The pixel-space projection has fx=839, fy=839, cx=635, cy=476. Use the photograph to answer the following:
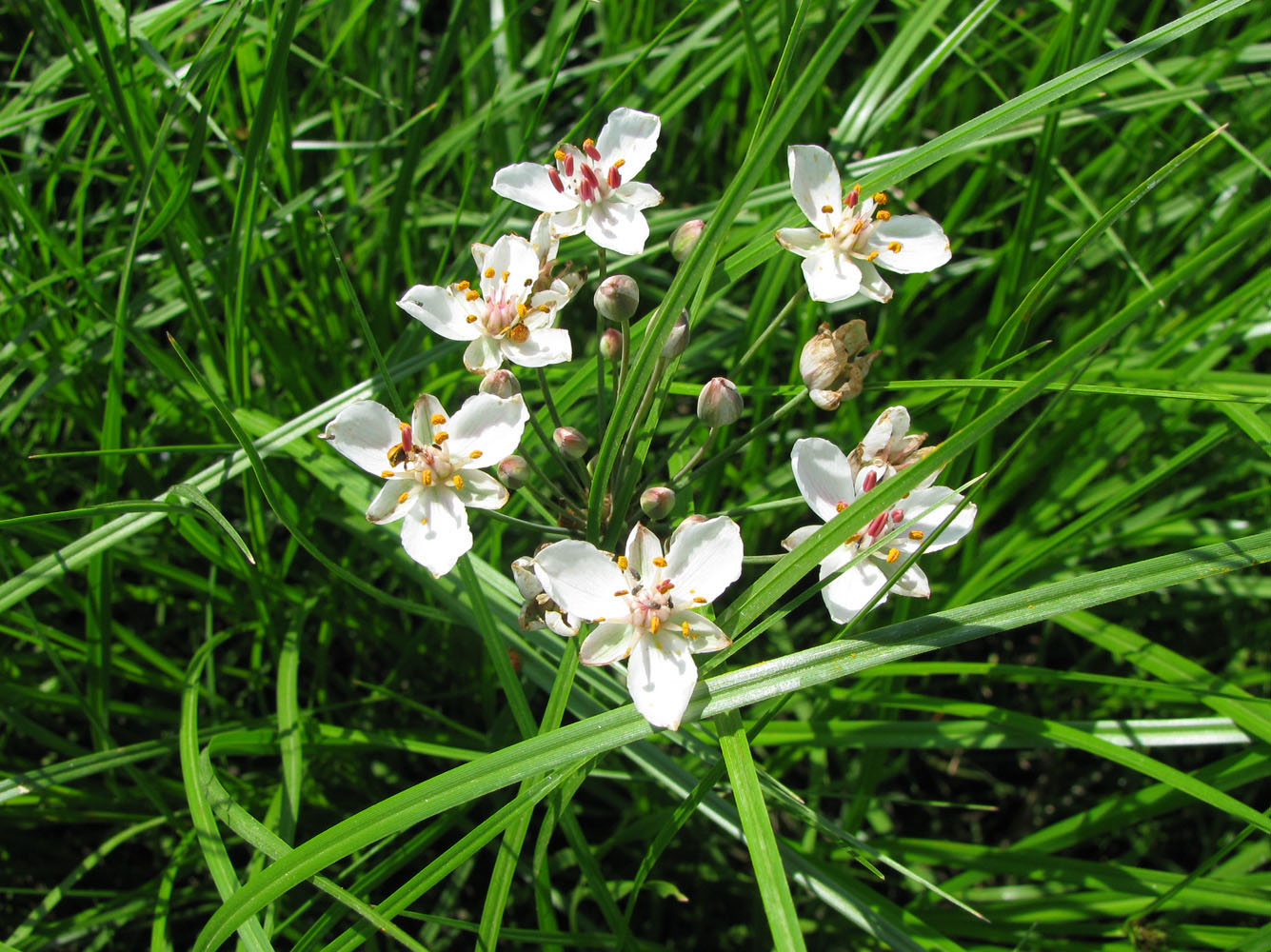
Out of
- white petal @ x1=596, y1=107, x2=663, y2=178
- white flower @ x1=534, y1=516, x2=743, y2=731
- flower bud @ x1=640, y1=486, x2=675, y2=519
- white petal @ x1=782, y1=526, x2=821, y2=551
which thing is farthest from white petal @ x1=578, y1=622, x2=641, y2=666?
white petal @ x1=596, y1=107, x2=663, y2=178

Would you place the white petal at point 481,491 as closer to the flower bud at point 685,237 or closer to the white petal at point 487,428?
the white petal at point 487,428

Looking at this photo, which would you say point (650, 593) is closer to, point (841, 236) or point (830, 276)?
point (830, 276)

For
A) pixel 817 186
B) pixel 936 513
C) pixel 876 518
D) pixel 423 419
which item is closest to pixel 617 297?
pixel 423 419

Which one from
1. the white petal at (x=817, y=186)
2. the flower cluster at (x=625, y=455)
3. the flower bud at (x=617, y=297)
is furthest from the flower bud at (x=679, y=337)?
the white petal at (x=817, y=186)

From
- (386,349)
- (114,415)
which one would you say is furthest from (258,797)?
(386,349)

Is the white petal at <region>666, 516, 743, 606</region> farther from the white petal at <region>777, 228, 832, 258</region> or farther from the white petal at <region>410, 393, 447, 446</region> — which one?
the white petal at <region>777, 228, 832, 258</region>

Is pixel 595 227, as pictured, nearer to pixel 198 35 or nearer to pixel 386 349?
pixel 386 349
